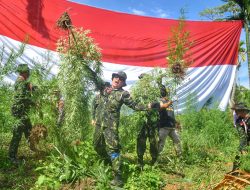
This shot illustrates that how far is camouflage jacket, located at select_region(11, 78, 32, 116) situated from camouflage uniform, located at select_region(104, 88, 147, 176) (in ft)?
4.21

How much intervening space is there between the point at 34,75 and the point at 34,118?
78cm

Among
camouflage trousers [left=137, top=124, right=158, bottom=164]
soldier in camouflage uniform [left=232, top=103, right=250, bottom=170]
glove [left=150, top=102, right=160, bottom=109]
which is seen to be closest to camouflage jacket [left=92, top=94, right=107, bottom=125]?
glove [left=150, top=102, right=160, bottom=109]

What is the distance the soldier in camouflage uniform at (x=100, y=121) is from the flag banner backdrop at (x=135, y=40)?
464 centimetres

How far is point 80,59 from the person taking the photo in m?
5.25

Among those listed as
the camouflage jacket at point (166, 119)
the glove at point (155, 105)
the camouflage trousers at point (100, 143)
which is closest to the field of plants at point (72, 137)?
the camouflage trousers at point (100, 143)

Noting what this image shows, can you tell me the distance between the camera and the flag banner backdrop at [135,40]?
10.1 metres

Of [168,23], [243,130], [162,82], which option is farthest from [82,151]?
[168,23]

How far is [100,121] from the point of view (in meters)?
5.70

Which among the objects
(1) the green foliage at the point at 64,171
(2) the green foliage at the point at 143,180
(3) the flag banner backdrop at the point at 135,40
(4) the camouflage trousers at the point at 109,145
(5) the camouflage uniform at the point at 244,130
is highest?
(3) the flag banner backdrop at the point at 135,40

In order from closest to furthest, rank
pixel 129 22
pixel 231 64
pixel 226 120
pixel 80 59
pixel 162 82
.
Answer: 1. pixel 80 59
2. pixel 162 82
3. pixel 226 120
4. pixel 129 22
5. pixel 231 64

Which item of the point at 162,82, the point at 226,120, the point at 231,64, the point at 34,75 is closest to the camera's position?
the point at 34,75

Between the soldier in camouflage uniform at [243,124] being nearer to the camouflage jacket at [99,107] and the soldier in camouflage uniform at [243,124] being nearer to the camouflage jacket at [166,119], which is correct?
the camouflage jacket at [166,119]

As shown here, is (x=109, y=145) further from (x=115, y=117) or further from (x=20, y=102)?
(x=20, y=102)

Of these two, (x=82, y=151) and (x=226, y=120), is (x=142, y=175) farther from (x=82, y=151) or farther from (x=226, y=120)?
(x=226, y=120)
